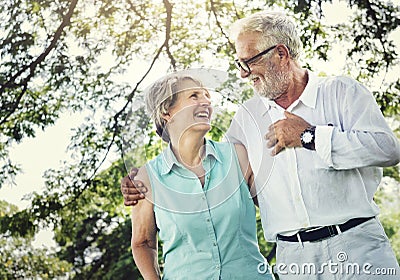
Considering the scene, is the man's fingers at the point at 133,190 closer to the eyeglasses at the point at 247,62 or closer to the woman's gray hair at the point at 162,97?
the woman's gray hair at the point at 162,97

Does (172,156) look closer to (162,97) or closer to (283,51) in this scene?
(162,97)

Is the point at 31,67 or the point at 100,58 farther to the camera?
the point at 100,58

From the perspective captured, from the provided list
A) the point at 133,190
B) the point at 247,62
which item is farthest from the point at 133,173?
the point at 247,62

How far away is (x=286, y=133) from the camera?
4.42 feet

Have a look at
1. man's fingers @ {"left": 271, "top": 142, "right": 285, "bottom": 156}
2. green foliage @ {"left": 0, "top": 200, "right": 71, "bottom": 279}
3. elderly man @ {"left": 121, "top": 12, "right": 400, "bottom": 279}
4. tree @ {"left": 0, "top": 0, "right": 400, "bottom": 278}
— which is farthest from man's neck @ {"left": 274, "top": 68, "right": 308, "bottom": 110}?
green foliage @ {"left": 0, "top": 200, "right": 71, "bottom": 279}

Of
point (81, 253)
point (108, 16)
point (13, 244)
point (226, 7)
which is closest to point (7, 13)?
point (108, 16)

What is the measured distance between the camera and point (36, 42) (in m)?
4.23

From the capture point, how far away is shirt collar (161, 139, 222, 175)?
139 cm

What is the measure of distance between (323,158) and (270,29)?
1.08 feet

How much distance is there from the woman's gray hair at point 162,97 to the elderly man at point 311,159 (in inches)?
5.4

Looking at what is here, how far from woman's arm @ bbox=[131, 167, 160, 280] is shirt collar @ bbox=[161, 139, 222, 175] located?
0.05m

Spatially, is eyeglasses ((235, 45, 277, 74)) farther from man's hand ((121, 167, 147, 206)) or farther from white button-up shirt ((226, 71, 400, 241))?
man's hand ((121, 167, 147, 206))

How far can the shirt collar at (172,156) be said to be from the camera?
1393 mm

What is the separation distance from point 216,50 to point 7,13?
4.48ft
